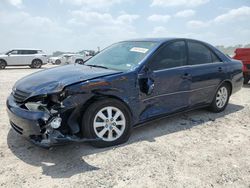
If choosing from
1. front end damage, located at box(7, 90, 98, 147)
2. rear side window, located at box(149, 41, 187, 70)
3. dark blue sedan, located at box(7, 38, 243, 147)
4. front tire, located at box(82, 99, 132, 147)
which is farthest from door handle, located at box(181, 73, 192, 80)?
front end damage, located at box(7, 90, 98, 147)

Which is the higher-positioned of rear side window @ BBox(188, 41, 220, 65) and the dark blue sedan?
rear side window @ BBox(188, 41, 220, 65)

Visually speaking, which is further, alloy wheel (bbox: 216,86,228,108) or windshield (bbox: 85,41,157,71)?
alloy wheel (bbox: 216,86,228,108)

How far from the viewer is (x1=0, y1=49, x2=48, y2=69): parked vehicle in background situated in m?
19.5

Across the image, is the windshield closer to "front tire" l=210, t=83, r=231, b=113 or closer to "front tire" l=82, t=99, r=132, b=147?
"front tire" l=82, t=99, r=132, b=147

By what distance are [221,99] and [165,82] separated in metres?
1.96

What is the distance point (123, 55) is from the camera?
14.8 ft

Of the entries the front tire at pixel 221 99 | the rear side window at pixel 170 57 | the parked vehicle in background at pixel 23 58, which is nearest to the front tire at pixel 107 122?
the rear side window at pixel 170 57

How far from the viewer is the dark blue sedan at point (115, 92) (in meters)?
3.35

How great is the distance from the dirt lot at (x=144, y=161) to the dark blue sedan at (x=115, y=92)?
0.29 m

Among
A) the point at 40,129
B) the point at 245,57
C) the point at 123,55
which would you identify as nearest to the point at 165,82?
the point at 123,55

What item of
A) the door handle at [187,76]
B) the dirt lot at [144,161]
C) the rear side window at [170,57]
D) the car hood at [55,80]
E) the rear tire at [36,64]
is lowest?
the dirt lot at [144,161]

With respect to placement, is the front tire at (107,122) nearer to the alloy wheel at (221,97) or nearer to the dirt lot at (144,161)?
the dirt lot at (144,161)

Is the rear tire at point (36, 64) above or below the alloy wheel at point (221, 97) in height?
above

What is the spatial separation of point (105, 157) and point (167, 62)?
76.6 inches
